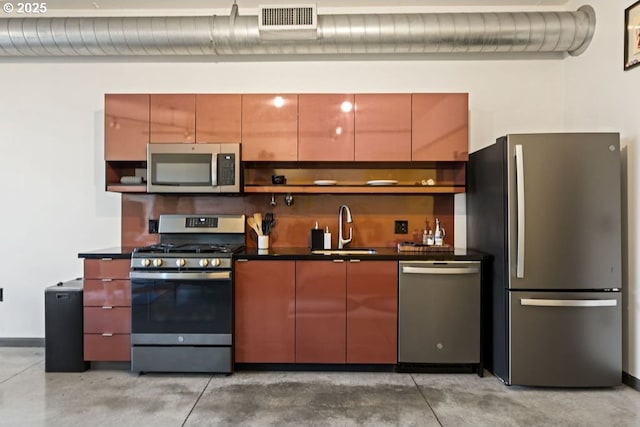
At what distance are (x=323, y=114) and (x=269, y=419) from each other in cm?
234

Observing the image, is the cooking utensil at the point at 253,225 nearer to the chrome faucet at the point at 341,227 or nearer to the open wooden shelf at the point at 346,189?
the open wooden shelf at the point at 346,189

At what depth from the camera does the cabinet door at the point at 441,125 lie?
339cm

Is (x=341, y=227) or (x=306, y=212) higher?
(x=306, y=212)

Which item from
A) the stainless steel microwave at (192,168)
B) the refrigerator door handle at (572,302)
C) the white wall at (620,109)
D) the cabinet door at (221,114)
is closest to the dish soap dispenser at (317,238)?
the stainless steel microwave at (192,168)

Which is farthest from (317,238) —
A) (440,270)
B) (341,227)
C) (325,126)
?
(440,270)

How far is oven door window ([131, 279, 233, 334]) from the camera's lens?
3061mm

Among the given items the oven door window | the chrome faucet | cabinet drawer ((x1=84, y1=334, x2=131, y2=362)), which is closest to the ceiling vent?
the chrome faucet

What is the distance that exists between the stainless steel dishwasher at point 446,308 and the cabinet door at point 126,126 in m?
2.46

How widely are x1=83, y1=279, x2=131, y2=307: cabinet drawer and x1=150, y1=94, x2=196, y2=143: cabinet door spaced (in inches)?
48.0

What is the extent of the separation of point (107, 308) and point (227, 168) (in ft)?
4.72

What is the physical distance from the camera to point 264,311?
313cm

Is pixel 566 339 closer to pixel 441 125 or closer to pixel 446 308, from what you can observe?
pixel 446 308

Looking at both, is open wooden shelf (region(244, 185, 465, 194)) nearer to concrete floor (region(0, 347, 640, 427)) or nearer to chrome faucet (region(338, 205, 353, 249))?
chrome faucet (region(338, 205, 353, 249))

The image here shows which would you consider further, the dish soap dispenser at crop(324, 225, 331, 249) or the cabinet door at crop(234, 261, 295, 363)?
the dish soap dispenser at crop(324, 225, 331, 249)
